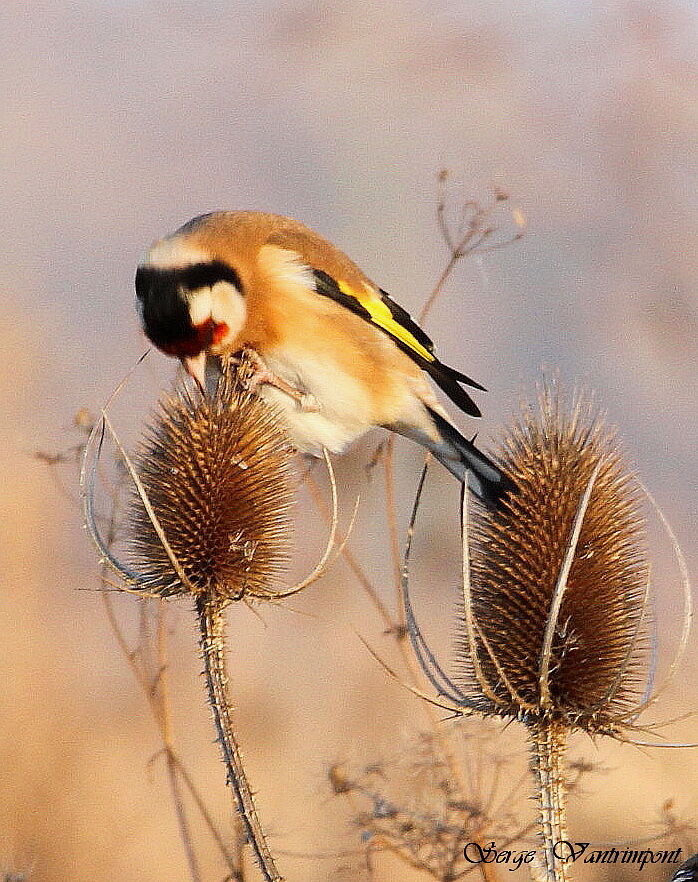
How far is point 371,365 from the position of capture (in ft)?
12.2

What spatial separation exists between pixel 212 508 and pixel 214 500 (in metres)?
0.02

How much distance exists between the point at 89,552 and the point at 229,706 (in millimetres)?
4186

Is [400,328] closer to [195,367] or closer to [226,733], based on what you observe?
[195,367]

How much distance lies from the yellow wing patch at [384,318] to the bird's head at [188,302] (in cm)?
56

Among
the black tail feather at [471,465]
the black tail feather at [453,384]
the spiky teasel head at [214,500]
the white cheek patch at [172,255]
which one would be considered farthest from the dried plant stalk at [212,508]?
the black tail feather at [453,384]

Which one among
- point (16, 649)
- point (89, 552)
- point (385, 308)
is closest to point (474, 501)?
point (385, 308)

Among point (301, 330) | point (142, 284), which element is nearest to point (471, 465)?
point (301, 330)

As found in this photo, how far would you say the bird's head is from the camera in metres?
2.95

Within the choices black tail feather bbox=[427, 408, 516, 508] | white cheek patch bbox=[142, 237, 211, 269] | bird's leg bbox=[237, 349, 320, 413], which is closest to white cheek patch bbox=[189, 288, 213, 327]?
white cheek patch bbox=[142, 237, 211, 269]

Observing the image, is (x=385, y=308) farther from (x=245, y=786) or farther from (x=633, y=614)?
(x=245, y=786)

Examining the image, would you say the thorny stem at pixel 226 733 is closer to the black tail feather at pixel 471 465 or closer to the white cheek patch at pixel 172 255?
the black tail feather at pixel 471 465

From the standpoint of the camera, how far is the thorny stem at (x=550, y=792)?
6.48ft

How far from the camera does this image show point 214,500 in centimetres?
256

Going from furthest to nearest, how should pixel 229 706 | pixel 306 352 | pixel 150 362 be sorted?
pixel 306 352 < pixel 150 362 < pixel 229 706
